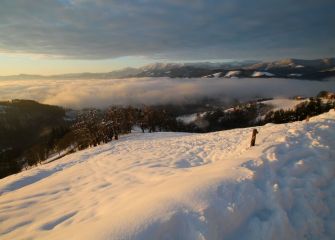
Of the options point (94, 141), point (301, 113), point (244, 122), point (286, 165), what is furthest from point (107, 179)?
point (244, 122)

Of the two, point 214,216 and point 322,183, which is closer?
point 214,216

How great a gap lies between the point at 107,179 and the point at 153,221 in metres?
12.5

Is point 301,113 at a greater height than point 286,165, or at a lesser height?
lesser

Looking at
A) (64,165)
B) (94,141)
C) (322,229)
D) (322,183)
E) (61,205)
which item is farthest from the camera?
(94,141)

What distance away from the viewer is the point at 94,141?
62.1 m

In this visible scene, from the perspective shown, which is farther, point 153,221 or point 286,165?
point 286,165

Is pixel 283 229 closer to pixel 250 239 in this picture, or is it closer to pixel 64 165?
pixel 250 239

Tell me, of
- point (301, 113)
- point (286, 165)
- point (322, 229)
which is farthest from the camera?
point (301, 113)

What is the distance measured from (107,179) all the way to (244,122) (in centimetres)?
18236

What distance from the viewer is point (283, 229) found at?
7359mm

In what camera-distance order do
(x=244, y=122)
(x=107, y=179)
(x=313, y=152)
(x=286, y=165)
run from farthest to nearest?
(x=244, y=122) < (x=107, y=179) < (x=313, y=152) < (x=286, y=165)

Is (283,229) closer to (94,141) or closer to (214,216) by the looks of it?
(214,216)

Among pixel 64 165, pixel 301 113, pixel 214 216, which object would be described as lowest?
pixel 301 113

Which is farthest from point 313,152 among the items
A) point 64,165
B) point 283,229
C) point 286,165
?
point 64,165
